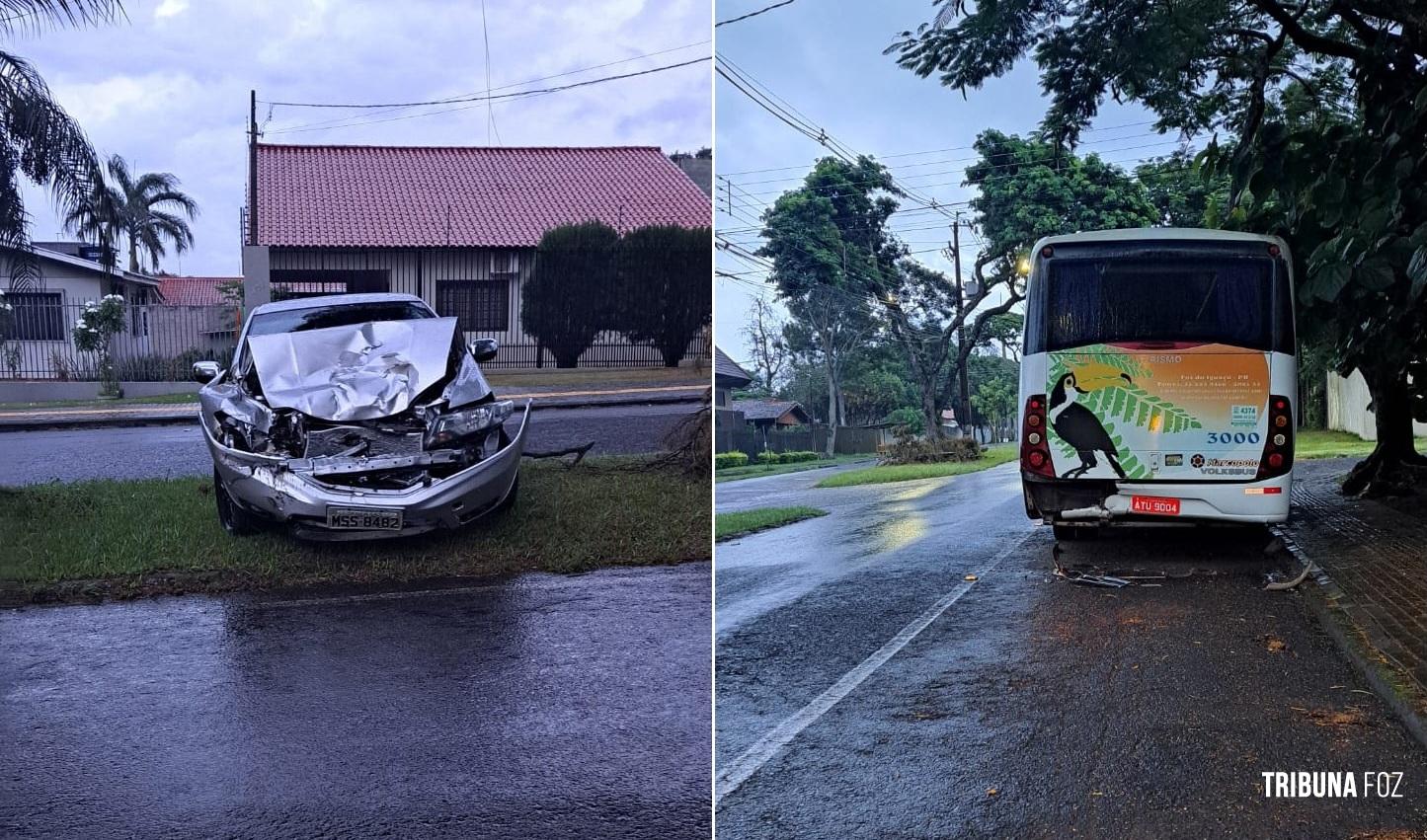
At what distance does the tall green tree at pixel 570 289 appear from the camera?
1048cm

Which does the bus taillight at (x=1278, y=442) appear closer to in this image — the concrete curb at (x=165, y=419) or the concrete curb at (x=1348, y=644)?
the concrete curb at (x=1348, y=644)

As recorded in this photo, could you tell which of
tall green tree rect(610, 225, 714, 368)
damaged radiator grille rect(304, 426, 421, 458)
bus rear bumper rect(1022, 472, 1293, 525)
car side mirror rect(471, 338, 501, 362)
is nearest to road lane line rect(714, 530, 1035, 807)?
bus rear bumper rect(1022, 472, 1293, 525)

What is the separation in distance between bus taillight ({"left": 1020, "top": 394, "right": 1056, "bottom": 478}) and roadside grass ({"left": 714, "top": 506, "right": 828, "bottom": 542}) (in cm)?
293

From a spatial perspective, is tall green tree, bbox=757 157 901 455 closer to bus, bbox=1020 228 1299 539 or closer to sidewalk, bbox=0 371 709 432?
sidewalk, bbox=0 371 709 432

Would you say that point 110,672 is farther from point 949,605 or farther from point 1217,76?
point 1217,76

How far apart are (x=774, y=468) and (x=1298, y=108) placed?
1081 centimetres

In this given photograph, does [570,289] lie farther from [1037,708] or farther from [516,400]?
[1037,708]

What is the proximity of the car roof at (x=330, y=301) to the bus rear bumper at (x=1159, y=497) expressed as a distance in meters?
4.96

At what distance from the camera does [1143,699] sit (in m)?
4.69

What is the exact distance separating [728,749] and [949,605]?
2900 millimetres

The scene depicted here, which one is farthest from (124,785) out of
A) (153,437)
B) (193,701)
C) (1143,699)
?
(153,437)

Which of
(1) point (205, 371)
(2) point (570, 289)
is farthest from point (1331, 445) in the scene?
(1) point (205, 371)

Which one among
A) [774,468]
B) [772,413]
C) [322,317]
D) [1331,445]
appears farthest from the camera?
[1331,445]

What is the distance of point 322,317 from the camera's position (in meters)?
8.89
